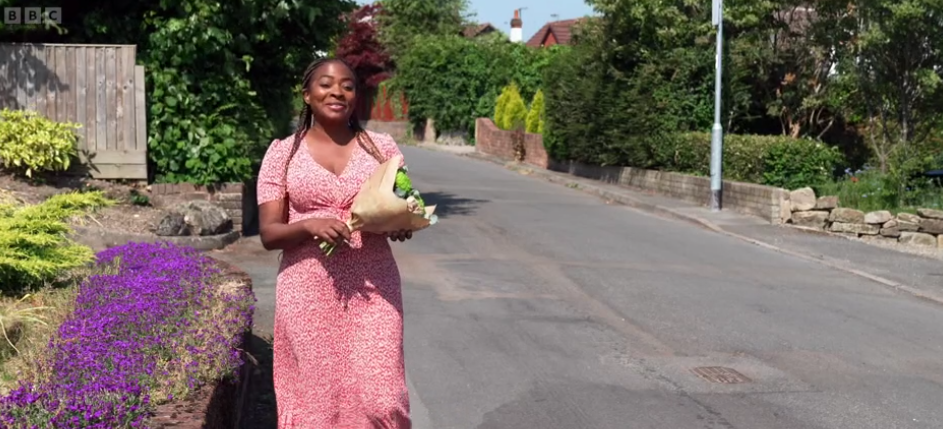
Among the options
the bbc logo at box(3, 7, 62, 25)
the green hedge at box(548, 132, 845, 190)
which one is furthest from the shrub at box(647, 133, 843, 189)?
the bbc logo at box(3, 7, 62, 25)

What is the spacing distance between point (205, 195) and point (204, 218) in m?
0.97

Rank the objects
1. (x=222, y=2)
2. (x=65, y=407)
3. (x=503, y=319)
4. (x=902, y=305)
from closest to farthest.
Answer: (x=65, y=407) → (x=503, y=319) → (x=902, y=305) → (x=222, y=2)

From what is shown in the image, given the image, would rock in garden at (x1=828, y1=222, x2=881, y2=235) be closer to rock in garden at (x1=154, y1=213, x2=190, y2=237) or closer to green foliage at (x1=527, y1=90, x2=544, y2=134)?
rock in garden at (x1=154, y1=213, x2=190, y2=237)

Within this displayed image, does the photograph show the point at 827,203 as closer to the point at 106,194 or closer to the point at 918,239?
the point at 918,239

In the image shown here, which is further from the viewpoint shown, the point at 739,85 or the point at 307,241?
the point at 739,85

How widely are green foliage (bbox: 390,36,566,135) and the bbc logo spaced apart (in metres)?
→ 29.4

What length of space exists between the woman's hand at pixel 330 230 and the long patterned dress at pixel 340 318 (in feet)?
0.55

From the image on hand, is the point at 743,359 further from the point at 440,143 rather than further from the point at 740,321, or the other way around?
the point at 440,143

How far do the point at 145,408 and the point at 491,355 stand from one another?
4150mm

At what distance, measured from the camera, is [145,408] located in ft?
13.2

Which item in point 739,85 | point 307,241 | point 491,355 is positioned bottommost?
point 491,355

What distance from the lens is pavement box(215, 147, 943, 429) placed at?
22.0 ft

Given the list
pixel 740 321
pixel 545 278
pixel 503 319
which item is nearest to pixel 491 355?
pixel 503 319

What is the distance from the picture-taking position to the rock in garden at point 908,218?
49.8 feet
